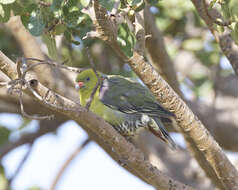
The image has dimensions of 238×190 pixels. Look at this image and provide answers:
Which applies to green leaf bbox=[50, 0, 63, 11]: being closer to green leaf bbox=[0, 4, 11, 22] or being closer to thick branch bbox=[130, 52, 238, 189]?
green leaf bbox=[0, 4, 11, 22]

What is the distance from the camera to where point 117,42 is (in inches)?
75.3

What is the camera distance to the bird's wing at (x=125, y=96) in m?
3.21

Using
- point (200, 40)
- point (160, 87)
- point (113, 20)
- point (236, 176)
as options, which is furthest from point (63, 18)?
point (200, 40)

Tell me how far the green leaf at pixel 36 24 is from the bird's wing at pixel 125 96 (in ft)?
4.26

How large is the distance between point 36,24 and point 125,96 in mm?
1455

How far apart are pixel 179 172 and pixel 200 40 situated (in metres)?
1.29

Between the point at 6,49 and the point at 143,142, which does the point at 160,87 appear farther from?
the point at 6,49

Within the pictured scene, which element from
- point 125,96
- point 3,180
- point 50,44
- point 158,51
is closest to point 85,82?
point 125,96

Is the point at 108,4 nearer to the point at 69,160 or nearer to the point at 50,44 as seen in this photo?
the point at 50,44

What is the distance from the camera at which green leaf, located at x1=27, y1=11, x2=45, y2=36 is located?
76.7 inches

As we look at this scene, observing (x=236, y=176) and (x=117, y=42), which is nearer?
(x=117, y=42)

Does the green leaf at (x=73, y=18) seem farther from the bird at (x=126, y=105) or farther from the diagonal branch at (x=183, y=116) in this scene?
the bird at (x=126, y=105)

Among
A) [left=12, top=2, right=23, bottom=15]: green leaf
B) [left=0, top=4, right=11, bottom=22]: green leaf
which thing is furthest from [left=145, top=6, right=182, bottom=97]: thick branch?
[left=0, top=4, right=11, bottom=22]: green leaf

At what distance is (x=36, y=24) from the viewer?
197 cm
